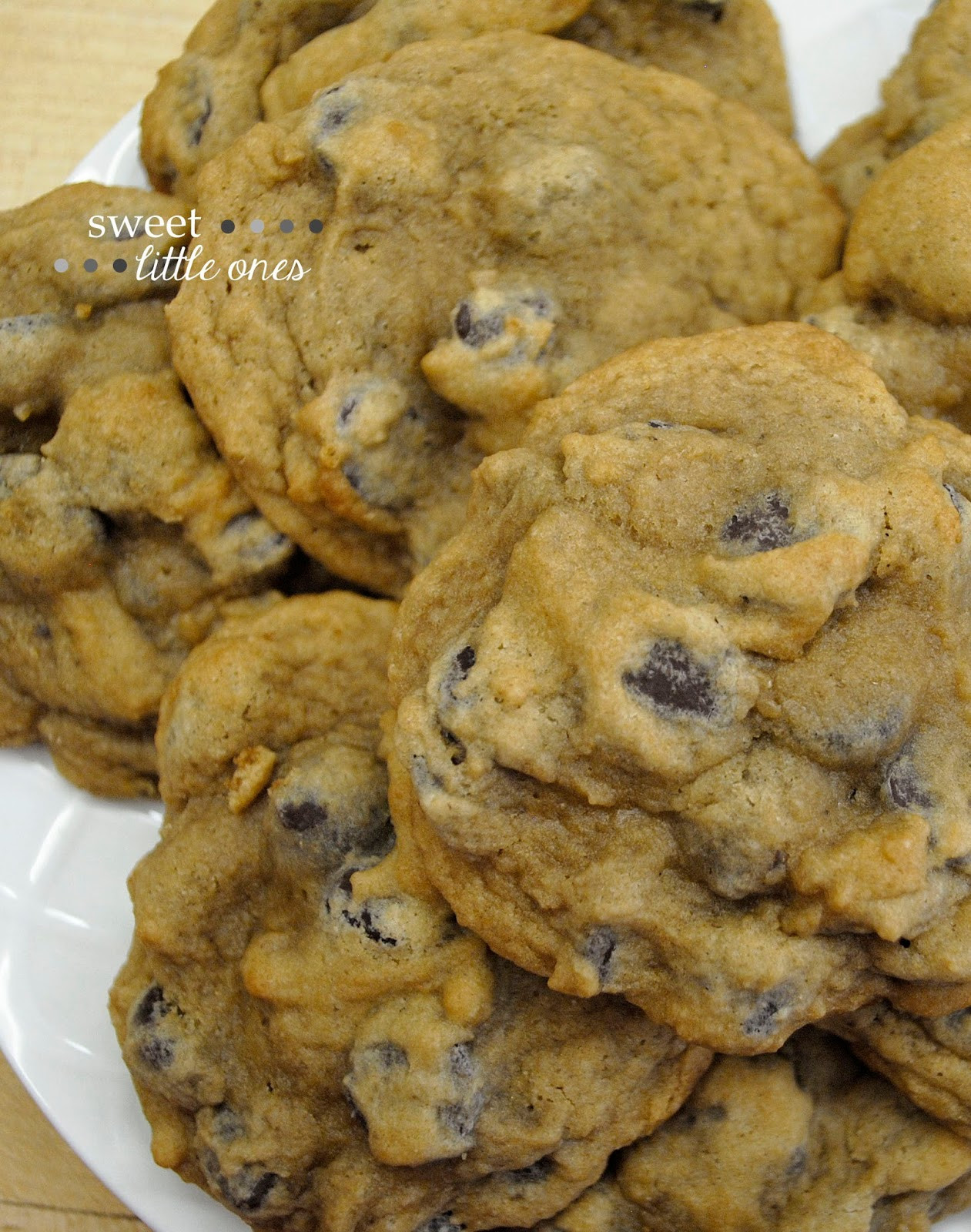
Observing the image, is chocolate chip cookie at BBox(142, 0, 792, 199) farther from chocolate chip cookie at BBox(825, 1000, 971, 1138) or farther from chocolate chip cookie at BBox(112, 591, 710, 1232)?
chocolate chip cookie at BBox(825, 1000, 971, 1138)

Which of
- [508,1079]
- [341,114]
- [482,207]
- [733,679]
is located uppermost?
[341,114]

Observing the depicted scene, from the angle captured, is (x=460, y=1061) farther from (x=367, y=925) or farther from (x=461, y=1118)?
(x=367, y=925)

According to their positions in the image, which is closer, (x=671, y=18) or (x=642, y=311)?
(x=642, y=311)

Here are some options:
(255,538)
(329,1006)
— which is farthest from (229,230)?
(329,1006)

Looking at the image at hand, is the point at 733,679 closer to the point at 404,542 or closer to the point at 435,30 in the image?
the point at 404,542

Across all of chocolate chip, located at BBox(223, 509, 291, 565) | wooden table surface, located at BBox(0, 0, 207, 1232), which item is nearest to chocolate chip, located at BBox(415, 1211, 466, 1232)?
chocolate chip, located at BBox(223, 509, 291, 565)

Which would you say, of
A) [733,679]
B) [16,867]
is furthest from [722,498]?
[16,867]
